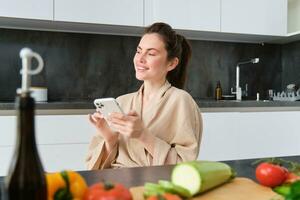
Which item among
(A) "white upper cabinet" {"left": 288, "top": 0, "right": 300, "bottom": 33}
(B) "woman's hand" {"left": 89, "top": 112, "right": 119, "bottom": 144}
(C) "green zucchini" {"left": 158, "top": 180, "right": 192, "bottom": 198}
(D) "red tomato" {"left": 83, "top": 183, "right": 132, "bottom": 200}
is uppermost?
(A) "white upper cabinet" {"left": 288, "top": 0, "right": 300, "bottom": 33}

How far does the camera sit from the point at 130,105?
151 centimetres

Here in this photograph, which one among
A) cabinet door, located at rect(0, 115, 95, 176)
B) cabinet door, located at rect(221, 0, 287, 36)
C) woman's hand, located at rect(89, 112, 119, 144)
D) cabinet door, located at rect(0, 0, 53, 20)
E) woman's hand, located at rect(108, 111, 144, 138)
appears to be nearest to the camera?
woman's hand, located at rect(108, 111, 144, 138)

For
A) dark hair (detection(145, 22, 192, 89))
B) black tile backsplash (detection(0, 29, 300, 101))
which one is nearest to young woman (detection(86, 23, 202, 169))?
dark hair (detection(145, 22, 192, 89))

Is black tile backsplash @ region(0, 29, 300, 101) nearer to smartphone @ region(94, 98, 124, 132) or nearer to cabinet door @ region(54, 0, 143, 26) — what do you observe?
cabinet door @ region(54, 0, 143, 26)

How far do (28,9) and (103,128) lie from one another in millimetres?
1367

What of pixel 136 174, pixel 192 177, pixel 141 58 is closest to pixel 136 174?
pixel 136 174

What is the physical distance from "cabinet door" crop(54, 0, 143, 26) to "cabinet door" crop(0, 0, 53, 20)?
0.05 metres

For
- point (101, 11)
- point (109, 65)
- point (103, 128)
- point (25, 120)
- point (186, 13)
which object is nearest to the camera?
point (25, 120)

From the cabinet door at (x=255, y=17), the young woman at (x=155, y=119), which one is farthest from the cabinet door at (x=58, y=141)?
the cabinet door at (x=255, y=17)

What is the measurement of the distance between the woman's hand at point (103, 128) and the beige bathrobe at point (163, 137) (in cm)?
4

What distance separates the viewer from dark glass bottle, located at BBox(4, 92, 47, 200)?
0.54 metres

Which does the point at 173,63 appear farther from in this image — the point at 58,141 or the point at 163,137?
the point at 58,141

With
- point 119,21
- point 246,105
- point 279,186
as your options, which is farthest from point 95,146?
point 246,105

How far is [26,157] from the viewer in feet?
1.81
